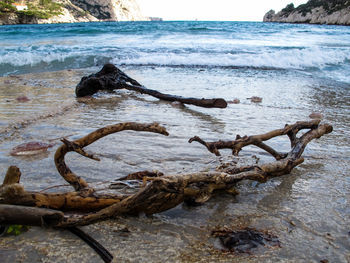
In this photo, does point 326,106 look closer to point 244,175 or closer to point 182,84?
point 182,84

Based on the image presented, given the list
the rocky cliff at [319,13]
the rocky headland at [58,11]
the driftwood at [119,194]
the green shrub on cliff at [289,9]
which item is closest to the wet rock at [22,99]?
the driftwood at [119,194]

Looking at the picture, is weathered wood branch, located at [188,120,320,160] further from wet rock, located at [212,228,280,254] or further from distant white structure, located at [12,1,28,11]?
distant white structure, located at [12,1,28,11]

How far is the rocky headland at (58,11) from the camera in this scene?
6177cm

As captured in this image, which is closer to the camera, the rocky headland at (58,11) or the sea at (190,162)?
the sea at (190,162)

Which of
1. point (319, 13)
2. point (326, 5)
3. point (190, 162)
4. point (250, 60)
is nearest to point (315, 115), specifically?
point (190, 162)

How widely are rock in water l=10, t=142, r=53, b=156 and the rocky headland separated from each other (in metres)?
68.3

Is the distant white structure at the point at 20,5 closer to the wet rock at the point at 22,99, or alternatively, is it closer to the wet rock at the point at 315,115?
the wet rock at the point at 22,99

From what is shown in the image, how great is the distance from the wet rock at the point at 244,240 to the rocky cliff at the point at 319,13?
234ft

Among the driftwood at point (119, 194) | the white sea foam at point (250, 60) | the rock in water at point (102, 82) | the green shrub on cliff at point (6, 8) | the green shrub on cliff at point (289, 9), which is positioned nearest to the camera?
the driftwood at point (119, 194)

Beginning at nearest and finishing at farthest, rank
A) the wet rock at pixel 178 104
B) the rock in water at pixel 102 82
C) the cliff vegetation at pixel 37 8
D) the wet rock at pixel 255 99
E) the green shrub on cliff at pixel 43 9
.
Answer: the wet rock at pixel 178 104, the wet rock at pixel 255 99, the rock in water at pixel 102 82, the cliff vegetation at pixel 37 8, the green shrub on cliff at pixel 43 9

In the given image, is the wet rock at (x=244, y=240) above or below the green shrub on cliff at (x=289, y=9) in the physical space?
below

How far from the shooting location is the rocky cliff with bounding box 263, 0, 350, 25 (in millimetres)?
63281

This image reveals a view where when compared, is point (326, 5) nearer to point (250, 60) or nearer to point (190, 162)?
point (250, 60)

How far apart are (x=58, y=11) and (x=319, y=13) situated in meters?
64.1
